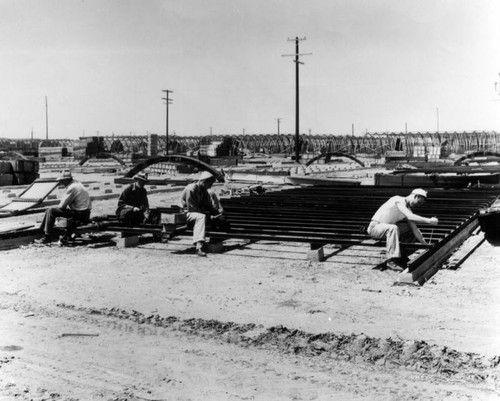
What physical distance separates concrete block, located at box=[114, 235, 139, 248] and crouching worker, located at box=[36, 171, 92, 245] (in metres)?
0.74

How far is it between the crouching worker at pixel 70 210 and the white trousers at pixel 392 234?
444cm

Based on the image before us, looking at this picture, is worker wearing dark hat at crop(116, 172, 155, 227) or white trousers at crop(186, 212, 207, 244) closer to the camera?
white trousers at crop(186, 212, 207, 244)

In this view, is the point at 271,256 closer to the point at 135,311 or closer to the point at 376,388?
the point at 135,311

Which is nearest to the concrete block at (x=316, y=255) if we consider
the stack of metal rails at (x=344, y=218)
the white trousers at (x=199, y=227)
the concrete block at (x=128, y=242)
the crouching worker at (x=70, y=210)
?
the stack of metal rails at (x=344, y=218)

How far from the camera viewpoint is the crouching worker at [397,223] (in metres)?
6.81

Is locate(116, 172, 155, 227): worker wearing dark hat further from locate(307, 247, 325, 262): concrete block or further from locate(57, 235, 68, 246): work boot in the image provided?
locate(307, 247, 325, 262): concrete block

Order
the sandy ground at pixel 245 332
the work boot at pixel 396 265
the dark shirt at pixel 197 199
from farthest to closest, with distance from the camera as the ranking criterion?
the dark shirt at pixel 197 199
the work boot at pixel 396 265
the sandy ground at pixel 245 332

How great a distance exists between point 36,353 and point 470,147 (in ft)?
179

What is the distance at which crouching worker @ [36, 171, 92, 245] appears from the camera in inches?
344

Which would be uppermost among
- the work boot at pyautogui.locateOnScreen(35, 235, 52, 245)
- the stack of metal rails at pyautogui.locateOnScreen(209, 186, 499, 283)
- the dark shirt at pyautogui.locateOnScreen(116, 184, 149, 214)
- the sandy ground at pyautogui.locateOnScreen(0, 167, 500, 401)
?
the dark shirt at pyautogui.locateOnScreen(116, 184, 149, 214)

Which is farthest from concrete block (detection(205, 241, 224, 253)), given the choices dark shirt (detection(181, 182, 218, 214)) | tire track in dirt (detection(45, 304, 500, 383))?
tire track in dirt (detection(45, 304, 500, 383))

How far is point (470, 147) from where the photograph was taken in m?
53.7

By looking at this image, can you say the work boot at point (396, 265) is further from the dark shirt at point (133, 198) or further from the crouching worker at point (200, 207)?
the dark shirt at point (133, 198)

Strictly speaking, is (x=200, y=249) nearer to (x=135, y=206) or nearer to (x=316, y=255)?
(x=316, y=255)
